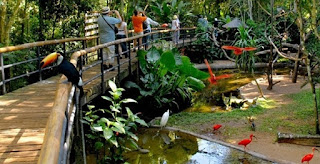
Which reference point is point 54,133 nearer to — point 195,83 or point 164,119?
point 164,119

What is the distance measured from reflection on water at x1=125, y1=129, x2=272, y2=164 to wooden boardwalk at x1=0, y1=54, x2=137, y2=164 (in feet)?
4.63

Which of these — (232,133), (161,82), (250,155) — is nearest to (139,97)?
(161,82)

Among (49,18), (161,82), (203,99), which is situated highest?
(49,18)

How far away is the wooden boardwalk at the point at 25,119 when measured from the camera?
9.77 feet

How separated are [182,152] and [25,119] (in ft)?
10.3

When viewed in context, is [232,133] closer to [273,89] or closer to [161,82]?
[161,82]

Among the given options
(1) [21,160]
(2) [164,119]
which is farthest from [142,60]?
(1) [21,160]

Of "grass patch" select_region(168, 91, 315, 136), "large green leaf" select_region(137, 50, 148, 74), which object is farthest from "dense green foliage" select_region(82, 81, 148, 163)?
"large green leaf" select_region(137, 50, 148, 74)

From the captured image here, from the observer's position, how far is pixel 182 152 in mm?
6320

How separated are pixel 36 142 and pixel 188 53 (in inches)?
561

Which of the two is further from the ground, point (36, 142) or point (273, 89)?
point (36, 142)

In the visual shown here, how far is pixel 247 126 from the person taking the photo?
736cm

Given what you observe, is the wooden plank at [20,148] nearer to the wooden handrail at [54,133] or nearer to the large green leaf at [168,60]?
the wooden handrail at [54,133]

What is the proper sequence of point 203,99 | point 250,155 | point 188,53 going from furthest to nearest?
point 188,53 → point 203,99 → point 250,155
